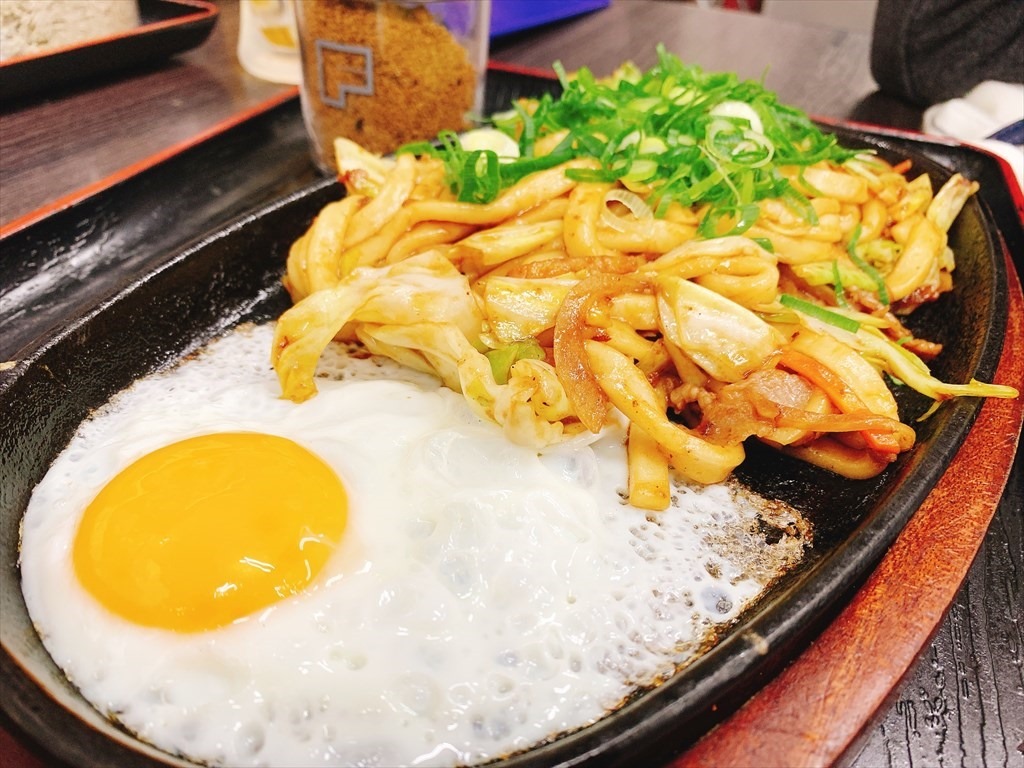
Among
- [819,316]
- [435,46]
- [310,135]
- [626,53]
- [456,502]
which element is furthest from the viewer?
[626,53]

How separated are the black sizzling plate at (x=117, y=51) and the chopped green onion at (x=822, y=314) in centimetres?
265

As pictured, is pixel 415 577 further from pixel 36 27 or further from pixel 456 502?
pixel 36 27

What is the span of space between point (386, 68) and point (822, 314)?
1617 mm

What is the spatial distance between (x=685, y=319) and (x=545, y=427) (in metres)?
0.39

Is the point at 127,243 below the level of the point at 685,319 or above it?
below

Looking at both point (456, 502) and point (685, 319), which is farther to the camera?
point (685, 319)

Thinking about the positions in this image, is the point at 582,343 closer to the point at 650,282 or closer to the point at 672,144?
the point at 650,282

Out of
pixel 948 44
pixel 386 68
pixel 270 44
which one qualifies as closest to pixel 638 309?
pixel 386 68

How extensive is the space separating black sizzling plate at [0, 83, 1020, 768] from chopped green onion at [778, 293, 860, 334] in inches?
8.0

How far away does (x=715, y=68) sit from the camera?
154 inches

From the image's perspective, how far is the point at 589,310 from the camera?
1.50 meters

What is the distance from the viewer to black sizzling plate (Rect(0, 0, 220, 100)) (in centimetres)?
259

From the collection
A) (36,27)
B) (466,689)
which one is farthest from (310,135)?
(466,689)

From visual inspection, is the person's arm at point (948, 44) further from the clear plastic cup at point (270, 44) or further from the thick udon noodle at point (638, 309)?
the clear plastic cup at point (270, 44)
